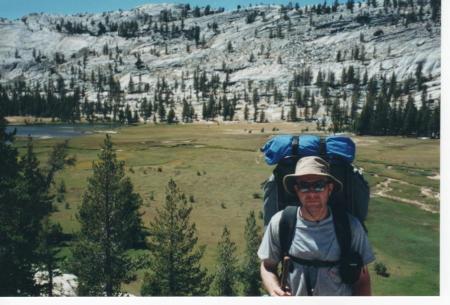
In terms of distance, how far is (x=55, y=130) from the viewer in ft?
254

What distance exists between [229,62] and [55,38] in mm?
81824

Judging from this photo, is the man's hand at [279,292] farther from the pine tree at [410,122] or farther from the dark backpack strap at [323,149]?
the pine tree at [410,122]

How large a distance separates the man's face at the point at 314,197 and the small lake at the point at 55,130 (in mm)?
65191

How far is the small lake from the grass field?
15.1 ft

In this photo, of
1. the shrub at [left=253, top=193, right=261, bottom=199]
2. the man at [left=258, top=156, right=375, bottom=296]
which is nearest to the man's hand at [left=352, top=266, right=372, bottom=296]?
the man at [left=258, top=156, right=375, bottom=296]

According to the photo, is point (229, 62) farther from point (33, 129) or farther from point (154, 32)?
point (33, 129)

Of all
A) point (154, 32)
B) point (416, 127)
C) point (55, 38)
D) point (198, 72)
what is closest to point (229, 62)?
point (198, 72)

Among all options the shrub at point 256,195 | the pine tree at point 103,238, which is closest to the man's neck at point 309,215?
the pine tree at point 103,238

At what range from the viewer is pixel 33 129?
7594 centimetres

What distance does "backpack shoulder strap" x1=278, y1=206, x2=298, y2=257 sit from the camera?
4133 mm

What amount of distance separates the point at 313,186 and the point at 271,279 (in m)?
0.87

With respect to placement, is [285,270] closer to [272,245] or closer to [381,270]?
[272,245]
